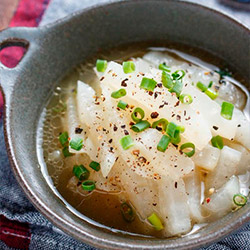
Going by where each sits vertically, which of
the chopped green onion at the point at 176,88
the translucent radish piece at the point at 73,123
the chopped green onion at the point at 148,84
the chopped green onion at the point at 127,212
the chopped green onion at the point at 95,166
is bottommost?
the chopped green onion at the point at 127,212

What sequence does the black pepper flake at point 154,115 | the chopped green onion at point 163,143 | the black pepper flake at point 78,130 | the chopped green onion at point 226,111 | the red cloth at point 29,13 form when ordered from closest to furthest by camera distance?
the chopped green onion at point 163,143 → the black pepper flake at point 154,115 → the chopped green onion at point 226,111 → the black pepper flake at point 78,130 → the red cloth at point 29,13

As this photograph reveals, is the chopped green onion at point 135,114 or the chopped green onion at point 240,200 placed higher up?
the chopped green onion at point 135,114

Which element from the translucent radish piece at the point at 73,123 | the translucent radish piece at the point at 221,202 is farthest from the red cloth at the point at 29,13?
the translucent radish piece at the point at 221,202

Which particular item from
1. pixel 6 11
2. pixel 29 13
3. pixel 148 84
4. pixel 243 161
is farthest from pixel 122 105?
pixel 6 11

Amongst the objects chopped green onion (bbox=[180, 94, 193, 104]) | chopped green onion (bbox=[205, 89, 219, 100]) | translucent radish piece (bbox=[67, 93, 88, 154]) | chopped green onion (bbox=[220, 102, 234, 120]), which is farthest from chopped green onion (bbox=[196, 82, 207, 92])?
translucent radish piece (bbox=[67, 93, 88, 154])

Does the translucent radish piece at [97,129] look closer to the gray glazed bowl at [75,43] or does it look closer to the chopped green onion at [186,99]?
the gray glazed bowl at [75,43]
